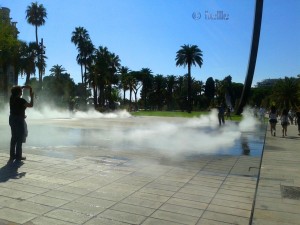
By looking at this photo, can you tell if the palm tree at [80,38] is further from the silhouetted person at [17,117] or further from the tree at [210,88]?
the tree at [210,88]

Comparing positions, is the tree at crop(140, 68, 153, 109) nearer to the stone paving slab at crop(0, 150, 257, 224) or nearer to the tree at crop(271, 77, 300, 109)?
the tree at crop(271, 77, 300, 109)

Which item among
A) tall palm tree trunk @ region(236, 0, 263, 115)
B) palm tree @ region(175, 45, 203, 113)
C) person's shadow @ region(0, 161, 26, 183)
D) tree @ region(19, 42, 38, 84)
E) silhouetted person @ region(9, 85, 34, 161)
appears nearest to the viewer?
person's shadow @ region(0, 161, 26, 183)

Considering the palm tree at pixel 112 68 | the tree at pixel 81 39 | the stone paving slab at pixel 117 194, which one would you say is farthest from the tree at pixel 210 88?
the stone paving slab at pixel 117 194

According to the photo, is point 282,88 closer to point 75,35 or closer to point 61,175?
point 75,35

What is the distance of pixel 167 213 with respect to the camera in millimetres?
4656

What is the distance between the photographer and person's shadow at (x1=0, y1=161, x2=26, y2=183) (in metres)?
6.20

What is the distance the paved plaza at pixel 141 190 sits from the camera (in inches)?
176

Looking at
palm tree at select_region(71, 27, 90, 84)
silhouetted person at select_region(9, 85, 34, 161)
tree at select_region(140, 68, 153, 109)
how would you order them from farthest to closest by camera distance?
tree at select_region(140, 68, 153, 109) → palm tree at select_region(71, 27, 90, 84) → silhouetted person at select_region(9, 85, 34, 161)

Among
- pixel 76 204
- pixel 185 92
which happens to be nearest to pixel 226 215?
pixel 76 204

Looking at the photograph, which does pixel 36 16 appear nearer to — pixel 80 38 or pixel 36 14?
pixel 36 14

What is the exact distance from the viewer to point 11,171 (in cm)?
670

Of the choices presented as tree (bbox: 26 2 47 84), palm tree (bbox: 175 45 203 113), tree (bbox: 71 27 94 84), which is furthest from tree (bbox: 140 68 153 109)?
tree (bbox: 26 2 47 84)

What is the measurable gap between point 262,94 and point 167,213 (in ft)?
451

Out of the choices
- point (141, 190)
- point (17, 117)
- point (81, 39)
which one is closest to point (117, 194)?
point (141, 190)
